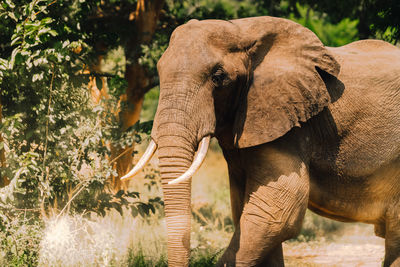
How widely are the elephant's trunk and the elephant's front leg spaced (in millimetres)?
586

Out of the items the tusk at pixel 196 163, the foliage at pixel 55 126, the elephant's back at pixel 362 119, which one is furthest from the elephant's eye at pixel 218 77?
the foliage at pixel 55 126

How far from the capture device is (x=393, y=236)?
18.1 feet

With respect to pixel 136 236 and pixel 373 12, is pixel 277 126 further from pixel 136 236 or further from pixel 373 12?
pixel 373 12

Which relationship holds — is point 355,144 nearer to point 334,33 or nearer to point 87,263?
point 87,263

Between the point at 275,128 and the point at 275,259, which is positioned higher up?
the point at 275,128

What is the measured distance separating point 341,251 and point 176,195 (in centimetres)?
488

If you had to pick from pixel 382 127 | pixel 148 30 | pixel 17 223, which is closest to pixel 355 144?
pixel 382 127

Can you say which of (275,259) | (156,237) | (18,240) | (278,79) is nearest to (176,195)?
(278,79)

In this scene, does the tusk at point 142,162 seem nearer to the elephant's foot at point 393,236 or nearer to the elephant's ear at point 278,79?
the elephant's ear at point 278,79

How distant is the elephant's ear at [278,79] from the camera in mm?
4746

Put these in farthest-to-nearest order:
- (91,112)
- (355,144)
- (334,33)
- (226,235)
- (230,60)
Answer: (334,33), (226,235), (91,112), (355,144), (230,60)

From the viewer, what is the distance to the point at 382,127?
17.0 feet

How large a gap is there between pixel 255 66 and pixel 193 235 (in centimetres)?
414

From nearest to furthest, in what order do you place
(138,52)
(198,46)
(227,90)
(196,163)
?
(196,163), (198,46), (227,90), (138,52)
